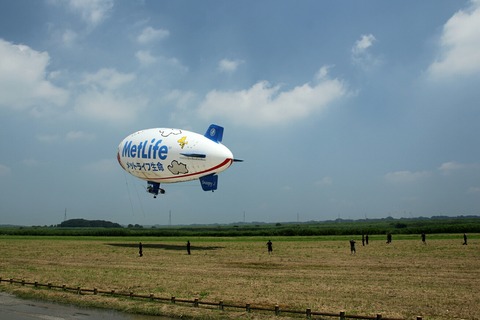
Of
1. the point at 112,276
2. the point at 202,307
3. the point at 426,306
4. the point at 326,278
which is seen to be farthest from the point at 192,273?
the point at 426,306

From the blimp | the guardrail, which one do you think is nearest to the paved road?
the guardrail

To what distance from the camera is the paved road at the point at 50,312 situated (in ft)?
58.7

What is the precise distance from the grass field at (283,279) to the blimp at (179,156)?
8438 millimetres

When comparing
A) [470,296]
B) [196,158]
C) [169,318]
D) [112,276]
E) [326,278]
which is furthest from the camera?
[196,158]

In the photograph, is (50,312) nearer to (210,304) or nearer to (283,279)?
(210,304)

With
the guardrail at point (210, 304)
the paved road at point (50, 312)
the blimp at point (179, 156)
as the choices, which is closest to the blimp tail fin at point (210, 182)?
the blimp at point (179, 156)

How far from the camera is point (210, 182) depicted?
149 feet

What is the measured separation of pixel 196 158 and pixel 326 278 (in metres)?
21.4

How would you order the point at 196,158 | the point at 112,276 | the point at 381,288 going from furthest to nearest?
1. the point at 196,158
2. the point at 112,276
3. the point at 381,288

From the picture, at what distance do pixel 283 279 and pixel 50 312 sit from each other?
514 inches

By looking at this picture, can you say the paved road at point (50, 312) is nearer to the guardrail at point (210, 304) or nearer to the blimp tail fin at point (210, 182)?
the guardrail at point (210, 304)

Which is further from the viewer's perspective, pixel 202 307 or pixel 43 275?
pixel 43 275

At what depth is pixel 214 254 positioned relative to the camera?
43094 mm

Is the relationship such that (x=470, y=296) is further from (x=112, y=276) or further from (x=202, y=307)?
(x=112, y=276)
